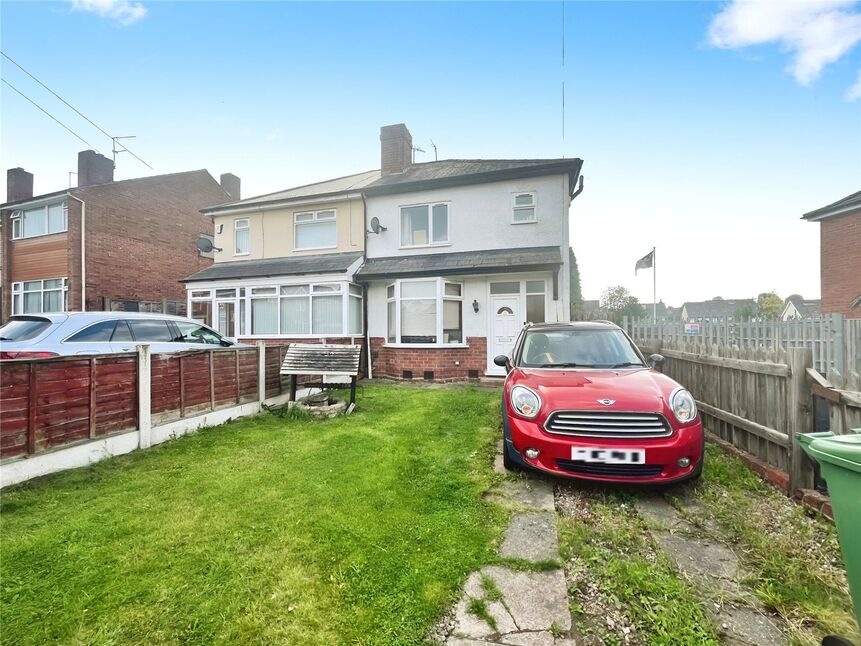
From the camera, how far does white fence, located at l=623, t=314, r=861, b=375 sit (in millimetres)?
5672

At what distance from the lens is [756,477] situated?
12.1 ft

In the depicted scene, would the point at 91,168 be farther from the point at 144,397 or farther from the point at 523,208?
the point at 523,208

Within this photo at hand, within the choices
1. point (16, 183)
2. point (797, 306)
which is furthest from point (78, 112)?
point (797, 306)

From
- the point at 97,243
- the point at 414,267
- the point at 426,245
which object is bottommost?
the point at 414,267

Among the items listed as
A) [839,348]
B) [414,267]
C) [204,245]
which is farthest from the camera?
[204,245]

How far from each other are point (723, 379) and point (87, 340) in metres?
9.37

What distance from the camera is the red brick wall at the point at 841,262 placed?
45.8 ft

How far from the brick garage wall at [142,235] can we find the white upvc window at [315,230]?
25.9ft

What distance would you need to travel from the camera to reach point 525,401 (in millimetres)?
3660

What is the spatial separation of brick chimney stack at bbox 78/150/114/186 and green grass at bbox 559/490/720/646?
2472 cm

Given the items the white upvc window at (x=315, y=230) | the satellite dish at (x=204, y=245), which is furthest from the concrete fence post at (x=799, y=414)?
the satellite dish at (x=204, y=245)

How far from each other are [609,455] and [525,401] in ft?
2.88

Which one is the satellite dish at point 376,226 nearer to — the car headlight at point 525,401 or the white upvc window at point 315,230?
the white upvc window at point 315,230

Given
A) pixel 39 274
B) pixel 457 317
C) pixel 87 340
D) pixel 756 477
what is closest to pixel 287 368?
pixel 87 340
